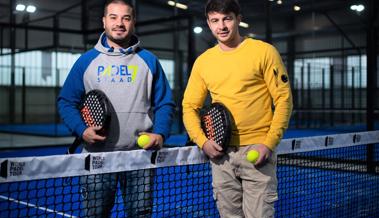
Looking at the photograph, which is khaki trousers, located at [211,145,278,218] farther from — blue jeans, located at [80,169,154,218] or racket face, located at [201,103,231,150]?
blue jeans, located at [80,169,154,218]

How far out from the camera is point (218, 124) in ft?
8.14

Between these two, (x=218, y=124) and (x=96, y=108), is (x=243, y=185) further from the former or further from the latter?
(x=96, y=108)

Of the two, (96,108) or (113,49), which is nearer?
(96,108)

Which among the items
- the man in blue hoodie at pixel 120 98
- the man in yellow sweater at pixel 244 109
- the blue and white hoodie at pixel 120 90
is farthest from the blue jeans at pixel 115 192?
the man in yellow sweater at pixel 244 109

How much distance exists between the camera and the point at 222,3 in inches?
96.0

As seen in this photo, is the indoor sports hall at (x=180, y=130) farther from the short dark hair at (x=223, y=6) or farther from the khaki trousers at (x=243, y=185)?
the short dark hair at (x=223, y=6)

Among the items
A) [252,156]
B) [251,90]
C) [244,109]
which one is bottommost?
[252,156]

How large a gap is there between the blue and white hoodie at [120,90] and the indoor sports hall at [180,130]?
5.5 inches

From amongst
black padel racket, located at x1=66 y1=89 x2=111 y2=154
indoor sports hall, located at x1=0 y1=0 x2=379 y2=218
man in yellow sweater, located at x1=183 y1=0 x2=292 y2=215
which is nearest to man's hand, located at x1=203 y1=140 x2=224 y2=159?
man in yellow sweater, located at x1=183 y1=0 x2=292 y2=215

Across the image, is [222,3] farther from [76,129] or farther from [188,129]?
[76,129]

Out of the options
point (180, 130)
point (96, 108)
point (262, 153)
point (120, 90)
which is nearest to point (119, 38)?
point (120, 90)

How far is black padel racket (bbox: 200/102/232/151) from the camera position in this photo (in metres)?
2.44

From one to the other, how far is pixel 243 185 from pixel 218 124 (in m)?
0.39

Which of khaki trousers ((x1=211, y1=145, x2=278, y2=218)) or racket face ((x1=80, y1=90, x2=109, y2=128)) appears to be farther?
khaki trousers ((x1=211, y1=145, x2=278, y2=218))
